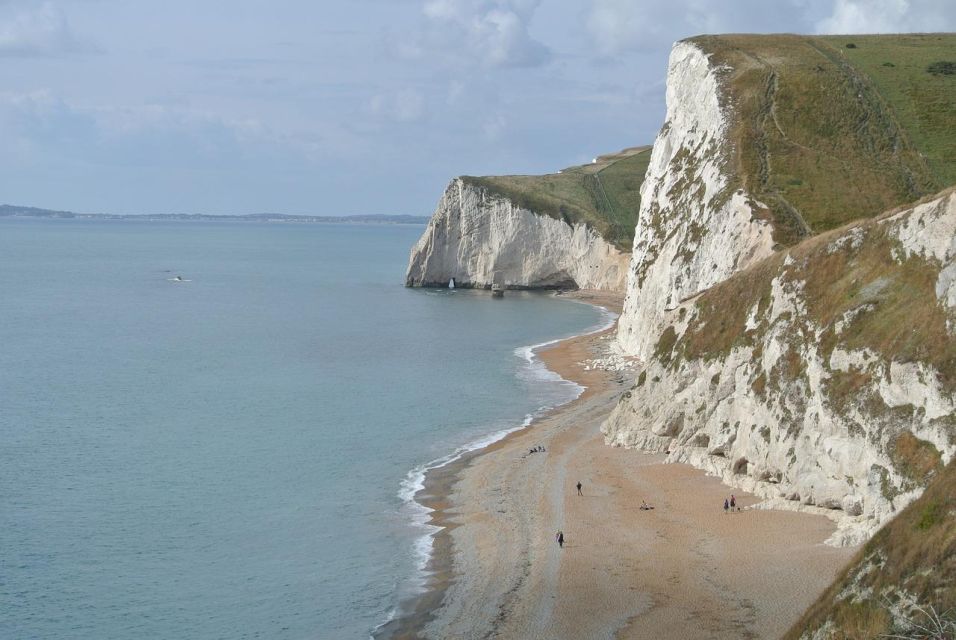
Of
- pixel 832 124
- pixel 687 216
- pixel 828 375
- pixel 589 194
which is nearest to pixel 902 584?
pixel 828 375

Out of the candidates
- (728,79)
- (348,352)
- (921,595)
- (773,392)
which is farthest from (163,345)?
(921,595)

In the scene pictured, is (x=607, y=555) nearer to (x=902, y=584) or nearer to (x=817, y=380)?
(x=817, y=380)

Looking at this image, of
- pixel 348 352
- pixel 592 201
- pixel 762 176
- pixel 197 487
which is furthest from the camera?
pixel 592 201

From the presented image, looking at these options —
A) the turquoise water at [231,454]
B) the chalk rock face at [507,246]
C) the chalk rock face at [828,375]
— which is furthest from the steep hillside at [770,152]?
the chalk rock face at [507,246]

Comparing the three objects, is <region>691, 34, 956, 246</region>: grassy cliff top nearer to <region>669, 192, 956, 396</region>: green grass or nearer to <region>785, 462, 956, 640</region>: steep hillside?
<region>669, 192, 956, 396</region>: green grass

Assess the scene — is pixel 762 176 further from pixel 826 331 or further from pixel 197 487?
pixel 197 487
